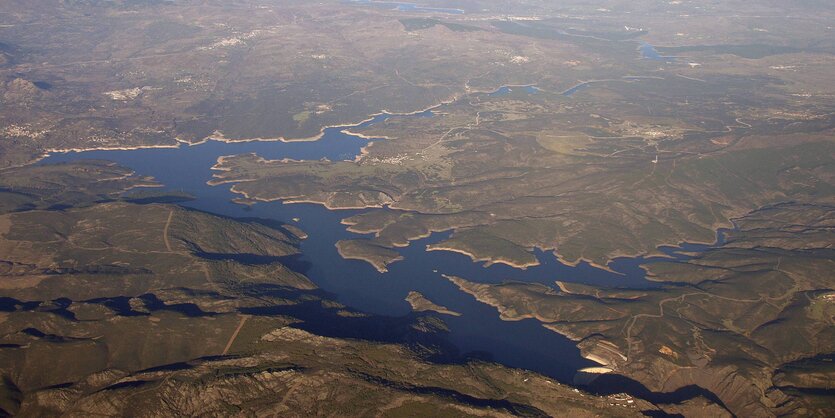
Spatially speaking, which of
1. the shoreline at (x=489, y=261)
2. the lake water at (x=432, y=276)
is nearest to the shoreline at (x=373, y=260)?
the lake water at (x=432, y=276)

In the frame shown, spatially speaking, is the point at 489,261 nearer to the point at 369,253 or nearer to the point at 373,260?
the point at 373,260

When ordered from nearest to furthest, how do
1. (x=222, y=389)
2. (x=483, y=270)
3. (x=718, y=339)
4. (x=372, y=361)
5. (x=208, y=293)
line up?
(x=222, y=389) → (x=372, y=361) → (x=718, y=339) → (x=208, y=293) → (x=483, y=270)

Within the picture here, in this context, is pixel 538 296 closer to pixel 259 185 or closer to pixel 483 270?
Answer: pixel 483 270

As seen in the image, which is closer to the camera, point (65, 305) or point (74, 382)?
point (74, 382)

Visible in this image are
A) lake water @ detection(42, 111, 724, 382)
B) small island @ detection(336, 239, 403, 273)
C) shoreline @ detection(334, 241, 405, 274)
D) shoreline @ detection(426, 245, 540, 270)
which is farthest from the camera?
small island @ detection(336, 239, 403, 273)

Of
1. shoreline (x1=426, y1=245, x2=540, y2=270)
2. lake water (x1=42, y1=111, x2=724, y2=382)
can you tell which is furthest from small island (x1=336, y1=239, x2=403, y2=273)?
shoreline (x1=426, y1=245, x2=540, y2=270)

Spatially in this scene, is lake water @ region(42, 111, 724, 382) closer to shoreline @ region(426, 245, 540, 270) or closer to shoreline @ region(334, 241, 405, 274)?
shoreline @ region(334, 241, 405, 274)

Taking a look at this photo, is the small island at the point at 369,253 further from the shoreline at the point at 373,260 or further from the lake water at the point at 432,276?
the lake water at the point at 432,276

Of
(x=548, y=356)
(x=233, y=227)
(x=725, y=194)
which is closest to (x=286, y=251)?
(x=233, y=227)

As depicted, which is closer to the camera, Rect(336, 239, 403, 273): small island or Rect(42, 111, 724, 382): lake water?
Rect(42, 111, 724, 382): lake water
